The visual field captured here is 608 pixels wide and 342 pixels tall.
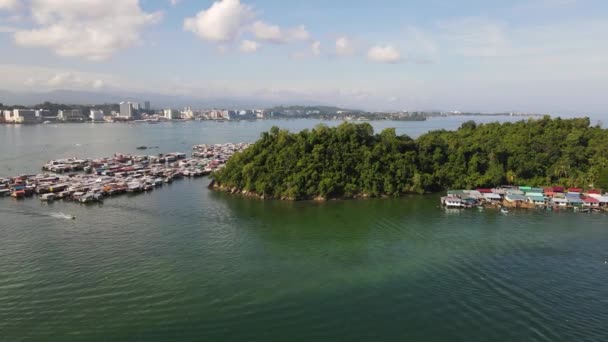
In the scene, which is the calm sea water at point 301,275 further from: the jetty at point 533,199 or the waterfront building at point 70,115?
the waterfront building at point 70,115

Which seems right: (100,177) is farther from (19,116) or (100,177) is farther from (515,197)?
(19,116)

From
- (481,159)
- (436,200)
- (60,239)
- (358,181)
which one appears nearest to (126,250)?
(60,239)

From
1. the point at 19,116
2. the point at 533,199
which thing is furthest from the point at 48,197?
the point at 19,116

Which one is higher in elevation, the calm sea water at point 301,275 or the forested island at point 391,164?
the forested island at point 391,164

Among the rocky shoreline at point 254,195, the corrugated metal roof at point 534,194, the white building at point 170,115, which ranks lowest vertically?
the rocky shoreline at point 254,195

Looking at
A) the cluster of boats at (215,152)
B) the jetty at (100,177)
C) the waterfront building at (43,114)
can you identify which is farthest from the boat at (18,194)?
the waterfront building at (43,114)

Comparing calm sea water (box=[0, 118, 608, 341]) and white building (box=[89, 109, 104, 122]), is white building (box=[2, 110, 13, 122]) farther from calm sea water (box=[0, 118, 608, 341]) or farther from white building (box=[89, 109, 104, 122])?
calm sea water (box=[0, 118, 608, 341])
